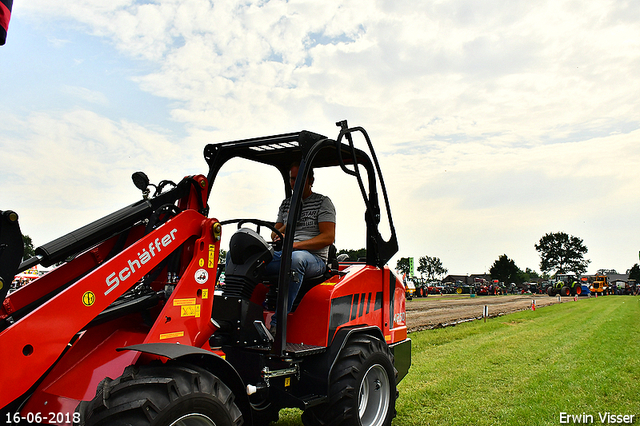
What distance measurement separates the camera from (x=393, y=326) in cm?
577

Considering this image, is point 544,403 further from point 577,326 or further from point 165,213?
point 577,326

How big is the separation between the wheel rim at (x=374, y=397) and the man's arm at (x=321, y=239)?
1.30m

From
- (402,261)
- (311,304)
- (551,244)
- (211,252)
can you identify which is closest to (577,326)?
(311,304)

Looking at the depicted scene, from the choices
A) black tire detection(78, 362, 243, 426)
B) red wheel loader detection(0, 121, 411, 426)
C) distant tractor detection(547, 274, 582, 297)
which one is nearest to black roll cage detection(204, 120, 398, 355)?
red wheel loader detection(0, 121, 411, 426)

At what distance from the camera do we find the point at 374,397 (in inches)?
191

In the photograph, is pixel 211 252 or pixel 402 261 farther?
pixel 402 261

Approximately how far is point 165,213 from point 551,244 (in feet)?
462

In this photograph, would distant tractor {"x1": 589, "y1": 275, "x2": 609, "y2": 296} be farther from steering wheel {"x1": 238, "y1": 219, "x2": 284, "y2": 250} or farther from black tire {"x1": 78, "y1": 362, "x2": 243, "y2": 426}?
black tire {"x1": 78, "y1": 362, "x2": 243, "y2": 426}

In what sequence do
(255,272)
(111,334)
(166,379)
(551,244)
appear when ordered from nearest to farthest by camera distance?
1. (166,379)
2. (111,334)
3. (255,272)
4. (551,244)

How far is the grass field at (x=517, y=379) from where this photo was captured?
578 centimetres

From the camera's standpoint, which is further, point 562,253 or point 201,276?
point 562,253

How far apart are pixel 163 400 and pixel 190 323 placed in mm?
963

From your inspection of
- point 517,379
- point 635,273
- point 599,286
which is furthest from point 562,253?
point 517,379

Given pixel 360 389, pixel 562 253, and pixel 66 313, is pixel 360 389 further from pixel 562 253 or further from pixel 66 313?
pixel 562 253
